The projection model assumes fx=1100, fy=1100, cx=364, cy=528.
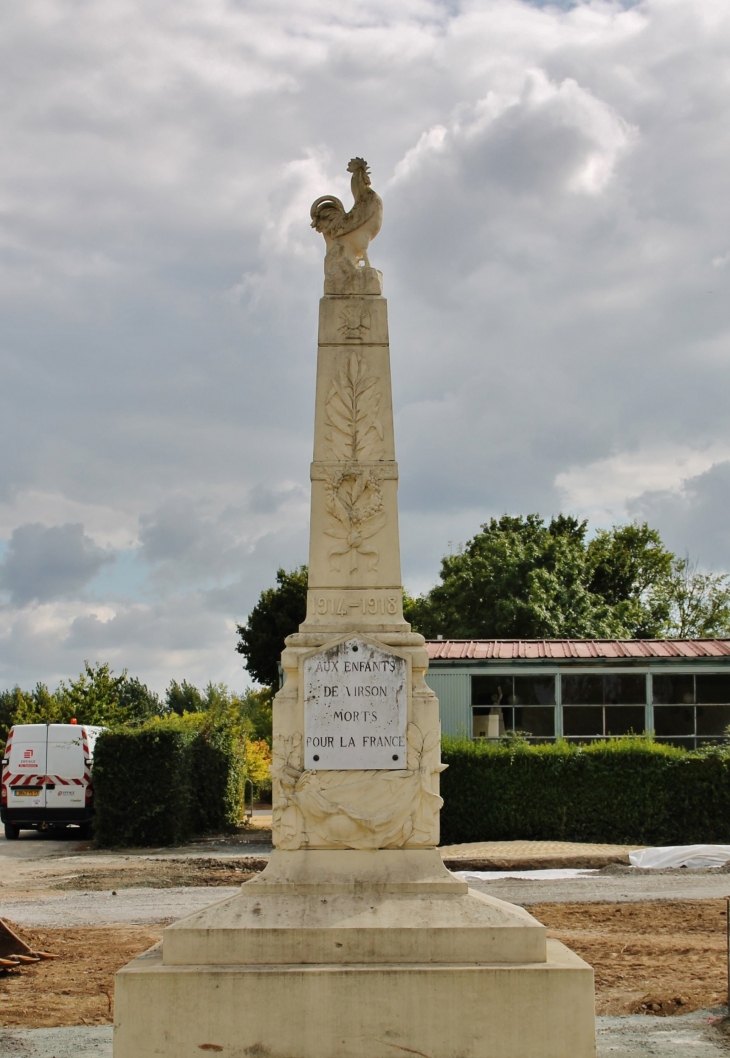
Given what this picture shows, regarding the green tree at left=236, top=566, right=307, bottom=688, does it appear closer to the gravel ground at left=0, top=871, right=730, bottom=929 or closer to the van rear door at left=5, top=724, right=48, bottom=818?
the van rear door at left=5, top=724, right=48, bottom=818

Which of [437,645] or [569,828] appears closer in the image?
[569,828]

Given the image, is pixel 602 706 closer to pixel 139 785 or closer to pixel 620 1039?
pixel 139 785

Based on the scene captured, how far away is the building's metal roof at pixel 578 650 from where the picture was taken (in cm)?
2502

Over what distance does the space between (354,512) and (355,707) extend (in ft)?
4.12

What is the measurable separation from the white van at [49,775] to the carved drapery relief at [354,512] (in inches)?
732

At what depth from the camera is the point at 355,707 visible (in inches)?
269

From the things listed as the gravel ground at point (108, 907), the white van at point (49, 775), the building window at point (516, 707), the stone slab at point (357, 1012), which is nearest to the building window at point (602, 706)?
the building window at point (516, 707)

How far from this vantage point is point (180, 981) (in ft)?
20.1

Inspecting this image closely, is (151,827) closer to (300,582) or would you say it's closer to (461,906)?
(461,906)

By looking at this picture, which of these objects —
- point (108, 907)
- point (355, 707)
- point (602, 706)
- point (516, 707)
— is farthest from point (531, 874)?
point (355, 707)

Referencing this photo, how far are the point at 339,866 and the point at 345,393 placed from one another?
119 inches

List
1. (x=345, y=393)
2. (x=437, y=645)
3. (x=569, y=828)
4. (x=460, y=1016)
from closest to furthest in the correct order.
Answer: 1. (x=460, y=1016)
2. (x=345, y=393)
3. (x=569, y=828)
4. (x=437, y=645)

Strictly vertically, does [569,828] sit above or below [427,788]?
below

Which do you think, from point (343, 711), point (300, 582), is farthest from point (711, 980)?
point (300, 582)
